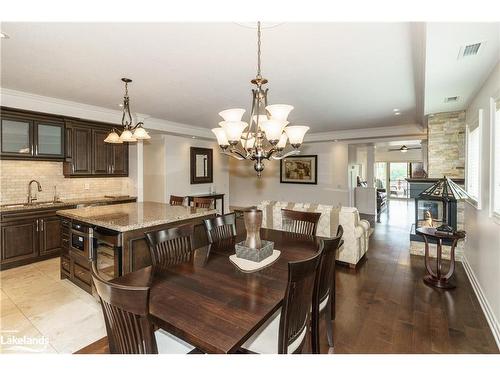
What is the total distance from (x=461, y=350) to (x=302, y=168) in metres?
6.20

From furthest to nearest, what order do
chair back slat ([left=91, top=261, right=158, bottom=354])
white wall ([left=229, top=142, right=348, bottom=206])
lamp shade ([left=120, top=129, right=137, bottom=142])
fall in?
white wall ([left=229, top=142, right=348, bottom=206]), lamp shade ([left=120, top=129, right=137, bottom=142]), chair back slat ([left=91, top=261, right=158, bottom=354])

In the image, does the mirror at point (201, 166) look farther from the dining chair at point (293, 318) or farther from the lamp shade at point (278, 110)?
the dining chair at point (293, 318)

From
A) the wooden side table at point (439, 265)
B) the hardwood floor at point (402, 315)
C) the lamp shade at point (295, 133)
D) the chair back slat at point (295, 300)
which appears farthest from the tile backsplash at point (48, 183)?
the wooden side table at point (439, 265)

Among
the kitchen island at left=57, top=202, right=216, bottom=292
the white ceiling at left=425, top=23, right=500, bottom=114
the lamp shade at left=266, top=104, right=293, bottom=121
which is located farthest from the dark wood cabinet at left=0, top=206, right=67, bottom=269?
the white ceiling at left=425, top=23, right=500, bottom=114

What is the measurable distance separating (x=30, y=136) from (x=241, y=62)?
363cm

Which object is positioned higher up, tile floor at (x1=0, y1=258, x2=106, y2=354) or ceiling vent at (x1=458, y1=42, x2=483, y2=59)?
ceiling vent at (x1=458, y1=42, x2=483, y2=59)

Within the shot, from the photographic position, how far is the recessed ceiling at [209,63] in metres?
2.15

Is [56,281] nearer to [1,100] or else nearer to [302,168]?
[1,100]

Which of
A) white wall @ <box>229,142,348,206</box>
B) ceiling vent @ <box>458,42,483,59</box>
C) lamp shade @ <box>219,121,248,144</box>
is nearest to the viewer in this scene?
lamp shade @ <box>219,121,248,144</box>

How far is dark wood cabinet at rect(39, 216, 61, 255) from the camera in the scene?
402 centimetres

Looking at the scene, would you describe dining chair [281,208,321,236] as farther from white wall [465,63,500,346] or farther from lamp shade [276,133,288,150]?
white wall [465,63,500,346]

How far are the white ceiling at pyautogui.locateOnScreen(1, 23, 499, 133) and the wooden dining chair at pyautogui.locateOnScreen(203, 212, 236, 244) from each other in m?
1.69

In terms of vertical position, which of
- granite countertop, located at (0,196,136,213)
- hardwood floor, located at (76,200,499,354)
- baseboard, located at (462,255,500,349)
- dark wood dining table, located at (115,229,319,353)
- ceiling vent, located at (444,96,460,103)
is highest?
ceiling vent, located at (444,96,460,103)

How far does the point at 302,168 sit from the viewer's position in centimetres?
793
